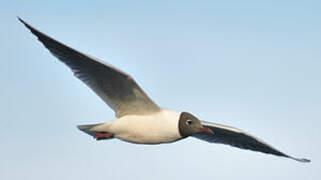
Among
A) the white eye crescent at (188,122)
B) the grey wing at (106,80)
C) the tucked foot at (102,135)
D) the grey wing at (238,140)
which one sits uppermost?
the grey wing at (106,80)

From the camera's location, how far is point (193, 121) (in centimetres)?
1138

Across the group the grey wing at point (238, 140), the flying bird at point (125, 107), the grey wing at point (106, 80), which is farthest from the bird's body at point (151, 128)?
the grey wing at point (238, 140)

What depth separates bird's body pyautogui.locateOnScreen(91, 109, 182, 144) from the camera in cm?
1124

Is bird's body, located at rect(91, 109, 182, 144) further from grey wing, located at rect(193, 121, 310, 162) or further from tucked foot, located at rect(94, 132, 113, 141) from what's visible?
grey wing, located at rect(193, 121, 310, 162)

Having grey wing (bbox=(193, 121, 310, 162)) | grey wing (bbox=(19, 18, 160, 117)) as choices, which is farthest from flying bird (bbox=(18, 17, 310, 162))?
grey wing (bbox=(193, 121, 310, 162))

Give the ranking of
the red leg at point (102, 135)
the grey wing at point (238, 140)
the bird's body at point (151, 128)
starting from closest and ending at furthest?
the bird's body at point (151, 128), the red leg at point (102, 135), the grey wing at point (238, 140)

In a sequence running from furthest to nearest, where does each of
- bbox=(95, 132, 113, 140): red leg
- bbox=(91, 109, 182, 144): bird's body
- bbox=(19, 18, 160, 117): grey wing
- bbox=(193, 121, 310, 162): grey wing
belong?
1. bbox=(193, 121, 310, 162): grey wing
2. bbox=(95, 132, 113, 140): red leg
3. bbox=(91, 109, 182, 144): bird's body
4. bbox=(19, 18, 160, 117): grey wing

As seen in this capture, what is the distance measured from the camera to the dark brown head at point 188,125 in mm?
11297

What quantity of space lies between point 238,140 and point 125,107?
9.58 ft

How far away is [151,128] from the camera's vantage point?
11.2 m

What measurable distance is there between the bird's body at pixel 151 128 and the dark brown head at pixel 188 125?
68 millimetres

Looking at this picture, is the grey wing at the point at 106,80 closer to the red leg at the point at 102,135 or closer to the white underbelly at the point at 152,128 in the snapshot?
the white underbelly at the point at 152,128

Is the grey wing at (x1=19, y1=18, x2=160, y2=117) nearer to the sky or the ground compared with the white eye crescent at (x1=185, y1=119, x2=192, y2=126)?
nearer to the sky

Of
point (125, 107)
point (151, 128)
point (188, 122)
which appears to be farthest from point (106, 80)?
point (188, 122)
